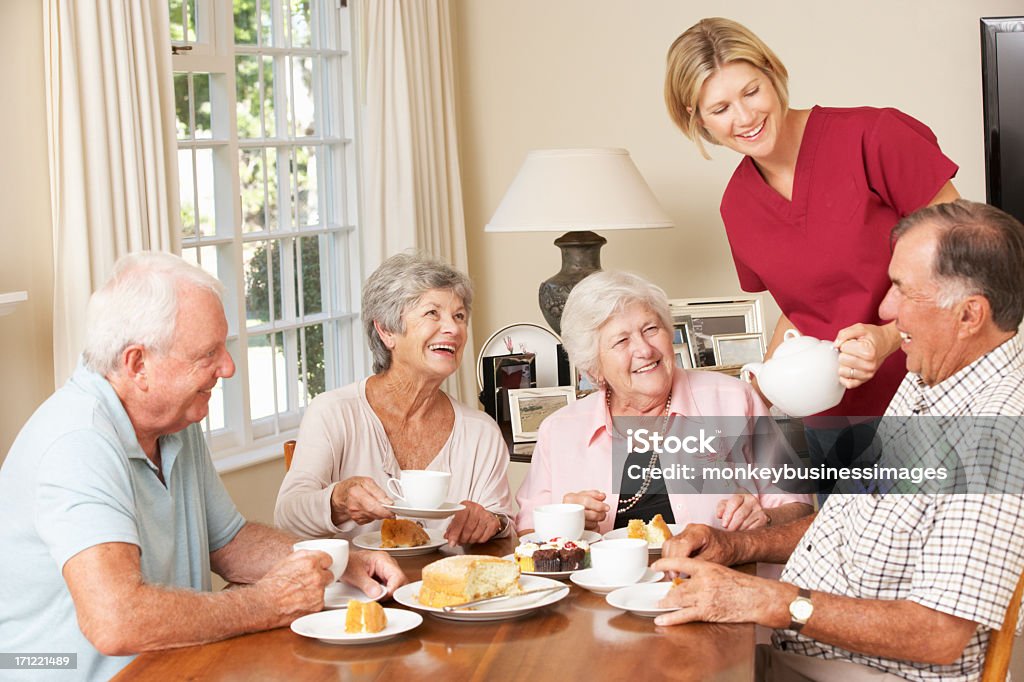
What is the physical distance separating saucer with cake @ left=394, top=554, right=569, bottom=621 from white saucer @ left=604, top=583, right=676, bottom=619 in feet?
0.27

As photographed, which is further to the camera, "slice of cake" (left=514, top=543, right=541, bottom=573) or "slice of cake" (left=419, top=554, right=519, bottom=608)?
"slice of cake" (left=514, top=543, right=541, bottom=573)

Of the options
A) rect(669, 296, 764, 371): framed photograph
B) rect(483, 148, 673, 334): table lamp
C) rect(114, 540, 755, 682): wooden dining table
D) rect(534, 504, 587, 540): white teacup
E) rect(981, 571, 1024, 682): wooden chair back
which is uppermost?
rect(483, 148, 673, 334): table lamp

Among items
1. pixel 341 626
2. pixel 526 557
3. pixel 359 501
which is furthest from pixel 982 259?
pixel 359 501

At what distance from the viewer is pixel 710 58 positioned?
238 centimetres

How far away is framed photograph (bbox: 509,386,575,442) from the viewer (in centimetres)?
328

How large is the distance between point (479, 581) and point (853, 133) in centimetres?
131

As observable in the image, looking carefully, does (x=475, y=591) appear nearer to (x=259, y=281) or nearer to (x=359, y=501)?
(x=359, y=501)

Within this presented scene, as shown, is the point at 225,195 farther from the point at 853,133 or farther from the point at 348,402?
the point at 853,133

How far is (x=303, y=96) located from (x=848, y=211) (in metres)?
2.51

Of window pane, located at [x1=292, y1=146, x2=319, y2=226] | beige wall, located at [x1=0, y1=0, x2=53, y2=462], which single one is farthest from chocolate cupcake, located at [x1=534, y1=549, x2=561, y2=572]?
window pane, located at [x1=292, y1=146, x2=319, y2=226]

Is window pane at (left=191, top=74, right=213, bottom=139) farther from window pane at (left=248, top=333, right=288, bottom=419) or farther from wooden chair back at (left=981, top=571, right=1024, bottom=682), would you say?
wooden chair back at (left=981, top=571, right=1024, bottom=682)

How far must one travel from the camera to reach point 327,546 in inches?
71.8

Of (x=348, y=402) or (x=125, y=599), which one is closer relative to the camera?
(x=125, y=599)

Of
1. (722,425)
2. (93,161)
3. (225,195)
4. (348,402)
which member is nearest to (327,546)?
(348,402)
